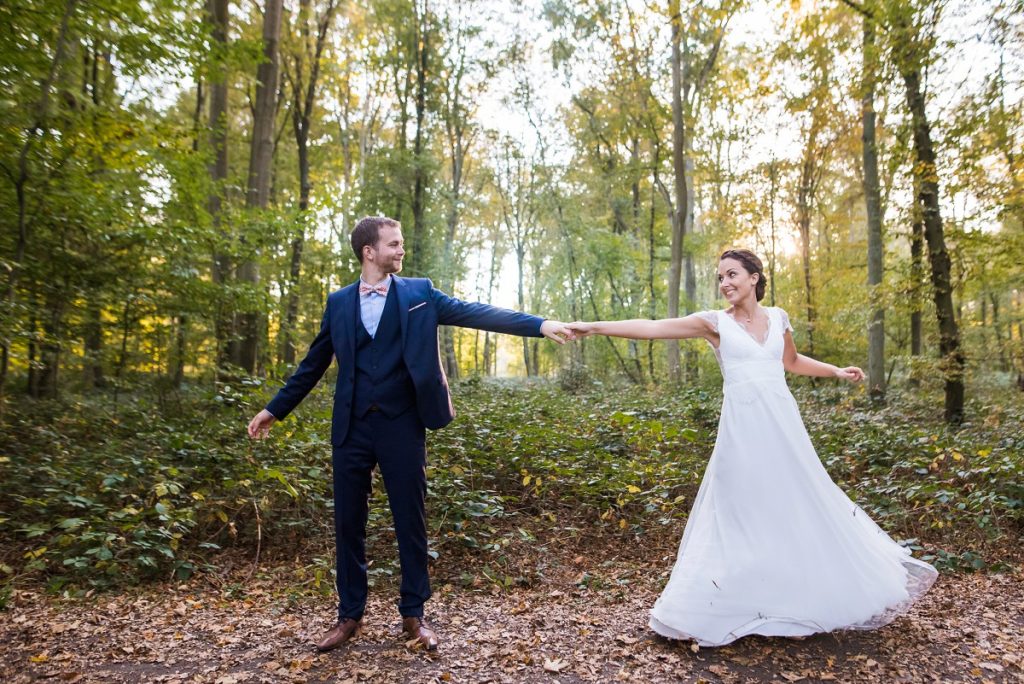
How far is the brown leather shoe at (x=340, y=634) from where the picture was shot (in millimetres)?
3600

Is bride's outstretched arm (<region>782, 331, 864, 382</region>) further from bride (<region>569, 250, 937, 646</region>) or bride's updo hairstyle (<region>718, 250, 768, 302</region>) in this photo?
bride's updo hairstyle (<region>718, 250, 768, 302</region>)

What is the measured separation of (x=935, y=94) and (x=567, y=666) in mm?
9565

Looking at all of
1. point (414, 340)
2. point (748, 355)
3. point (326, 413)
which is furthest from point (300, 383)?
point (326, 413)

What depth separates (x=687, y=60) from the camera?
1883 cm

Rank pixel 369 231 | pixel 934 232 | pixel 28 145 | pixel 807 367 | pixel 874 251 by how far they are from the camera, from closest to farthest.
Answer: pixel 369 231, pixel 807 367, pixel 28 145, pixel 934 232, pixel 874 251

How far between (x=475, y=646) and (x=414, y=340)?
6.17ft

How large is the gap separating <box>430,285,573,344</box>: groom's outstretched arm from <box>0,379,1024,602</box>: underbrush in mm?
2333

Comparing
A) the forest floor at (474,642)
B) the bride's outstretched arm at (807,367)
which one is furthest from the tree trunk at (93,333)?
the bride's outstretched arm at (807,367)

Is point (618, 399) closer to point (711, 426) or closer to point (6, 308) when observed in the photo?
point (711, 426)

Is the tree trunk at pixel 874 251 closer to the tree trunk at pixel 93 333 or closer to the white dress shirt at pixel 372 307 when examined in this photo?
the white dress shirt at pixel 372 307

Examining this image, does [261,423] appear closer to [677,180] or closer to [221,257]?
[221,257]

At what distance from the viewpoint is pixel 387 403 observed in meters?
3.59

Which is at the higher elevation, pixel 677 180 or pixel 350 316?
pixel 677 180

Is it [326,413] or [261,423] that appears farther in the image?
[326,413]
